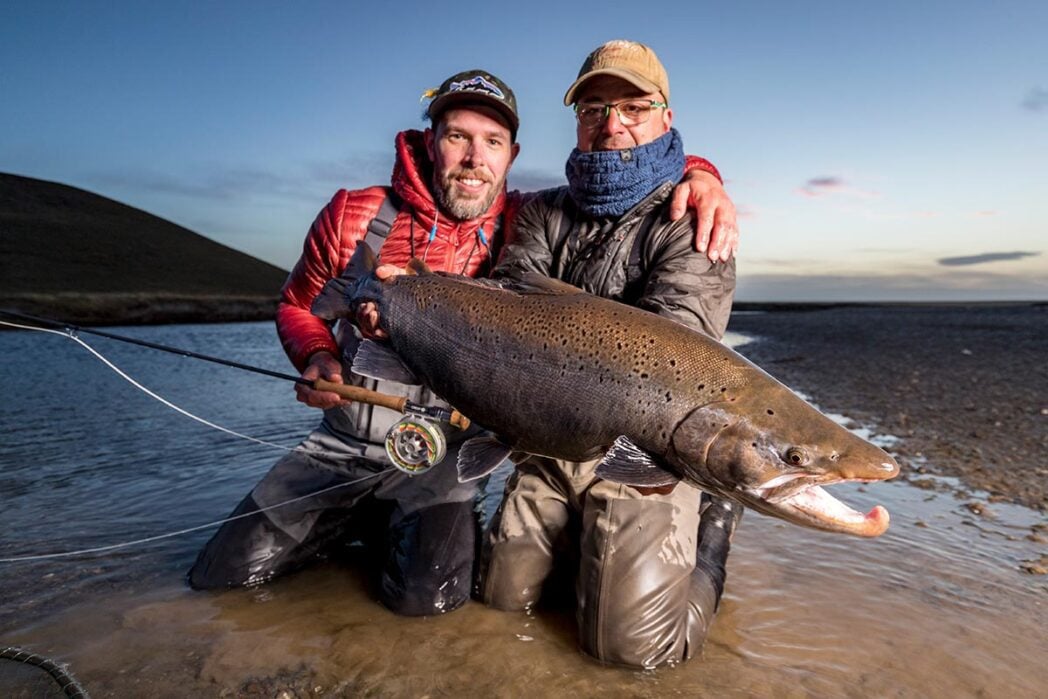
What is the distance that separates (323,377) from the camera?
4109mm

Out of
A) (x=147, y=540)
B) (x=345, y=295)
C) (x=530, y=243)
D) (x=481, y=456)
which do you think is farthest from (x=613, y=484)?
(x=147, y=540)

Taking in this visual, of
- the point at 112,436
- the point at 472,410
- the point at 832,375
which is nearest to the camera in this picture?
the point at 472,410

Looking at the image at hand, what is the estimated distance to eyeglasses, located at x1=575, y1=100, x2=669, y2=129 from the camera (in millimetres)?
3691

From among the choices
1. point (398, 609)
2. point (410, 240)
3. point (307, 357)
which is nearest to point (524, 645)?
point (398, 609)

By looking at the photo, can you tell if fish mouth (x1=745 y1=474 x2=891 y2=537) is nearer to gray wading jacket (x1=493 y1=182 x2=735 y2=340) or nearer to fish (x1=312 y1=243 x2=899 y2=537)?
fish (x1=312 y1=243 x2=899 y2=537)

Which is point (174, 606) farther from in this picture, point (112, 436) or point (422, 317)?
point (112, 436)

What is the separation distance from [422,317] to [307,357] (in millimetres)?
1593

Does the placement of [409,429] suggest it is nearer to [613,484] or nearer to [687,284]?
[613,484]

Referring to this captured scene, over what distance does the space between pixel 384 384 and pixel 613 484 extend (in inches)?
69.1

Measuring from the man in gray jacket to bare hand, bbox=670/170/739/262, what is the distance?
0.07 metres

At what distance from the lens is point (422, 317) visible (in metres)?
3.15

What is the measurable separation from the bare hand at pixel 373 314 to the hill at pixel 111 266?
108 feet

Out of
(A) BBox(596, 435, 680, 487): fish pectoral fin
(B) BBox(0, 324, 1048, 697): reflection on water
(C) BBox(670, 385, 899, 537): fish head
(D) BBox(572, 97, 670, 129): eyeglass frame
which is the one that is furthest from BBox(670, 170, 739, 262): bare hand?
(B) BBox(0, 324, 1048, 697): reflection on water

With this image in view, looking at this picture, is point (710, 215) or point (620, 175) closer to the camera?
point (710, 215)
